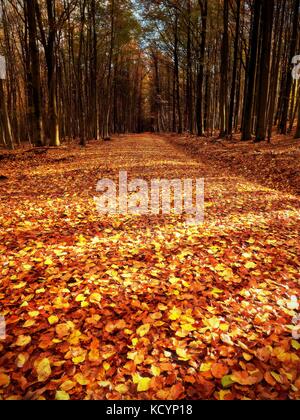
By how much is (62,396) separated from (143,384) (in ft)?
2.22

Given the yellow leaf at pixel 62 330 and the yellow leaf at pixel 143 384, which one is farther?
the yellow leaf at pixel 62 330

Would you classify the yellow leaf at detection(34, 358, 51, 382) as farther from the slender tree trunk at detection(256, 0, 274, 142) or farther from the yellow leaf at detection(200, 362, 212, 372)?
the slender tree trunk at detection(256, 0, 274, 142)

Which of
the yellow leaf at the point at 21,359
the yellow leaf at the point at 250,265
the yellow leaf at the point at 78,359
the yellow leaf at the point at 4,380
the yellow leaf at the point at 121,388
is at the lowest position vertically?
the yellow leaf at the point at 121,388

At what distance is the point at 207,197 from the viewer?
25.2ft

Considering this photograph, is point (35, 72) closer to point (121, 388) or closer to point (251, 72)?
point (251, 72)

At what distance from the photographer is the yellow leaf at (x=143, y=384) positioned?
2.48m

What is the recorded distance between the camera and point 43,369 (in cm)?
262

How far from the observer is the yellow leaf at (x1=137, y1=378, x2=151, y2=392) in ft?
8.15

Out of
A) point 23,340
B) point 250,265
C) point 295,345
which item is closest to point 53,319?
point 23,340

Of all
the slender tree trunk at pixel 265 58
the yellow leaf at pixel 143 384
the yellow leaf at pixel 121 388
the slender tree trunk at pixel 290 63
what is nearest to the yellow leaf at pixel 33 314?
the yellow leaf at pixel 121 388

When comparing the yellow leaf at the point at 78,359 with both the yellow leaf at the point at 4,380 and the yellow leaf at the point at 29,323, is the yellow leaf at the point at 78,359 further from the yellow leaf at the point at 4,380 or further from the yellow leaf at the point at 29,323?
the yellow leaf at the point at 29,323

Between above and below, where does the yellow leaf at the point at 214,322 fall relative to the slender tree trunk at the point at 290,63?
below

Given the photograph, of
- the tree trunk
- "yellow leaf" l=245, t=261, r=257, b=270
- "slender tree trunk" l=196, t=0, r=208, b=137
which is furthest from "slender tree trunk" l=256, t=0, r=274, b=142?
"yellow leaf" l=245, t=261, r=257, b=270
